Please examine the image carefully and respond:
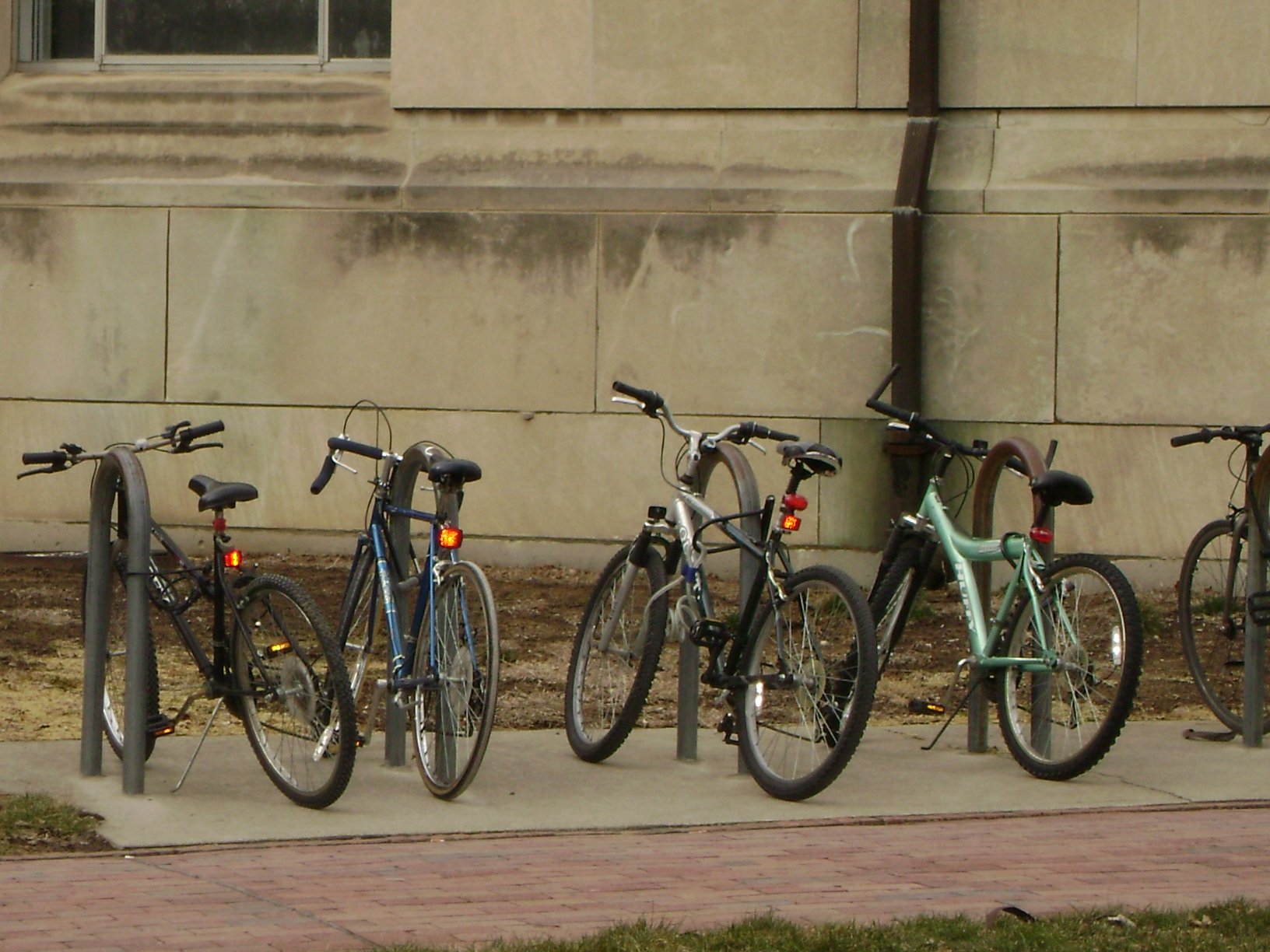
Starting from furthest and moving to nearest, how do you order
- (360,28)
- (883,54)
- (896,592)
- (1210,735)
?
(360,28), (883,54), (1210,735), (896,592)

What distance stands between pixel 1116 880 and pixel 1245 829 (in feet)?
2.96

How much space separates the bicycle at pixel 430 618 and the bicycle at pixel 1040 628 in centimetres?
155

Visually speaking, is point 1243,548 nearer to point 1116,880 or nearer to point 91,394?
point 1116,880

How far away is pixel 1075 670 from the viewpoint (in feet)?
21.1

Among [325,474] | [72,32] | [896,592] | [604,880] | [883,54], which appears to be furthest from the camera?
[72,32]

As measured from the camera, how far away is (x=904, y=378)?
10422 millimetres

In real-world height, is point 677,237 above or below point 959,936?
above

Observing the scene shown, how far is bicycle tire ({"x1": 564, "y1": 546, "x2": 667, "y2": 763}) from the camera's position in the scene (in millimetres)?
6754

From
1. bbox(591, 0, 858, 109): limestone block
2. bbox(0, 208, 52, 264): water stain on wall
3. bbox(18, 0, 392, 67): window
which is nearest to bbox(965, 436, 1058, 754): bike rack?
bbox(591, 0, 858, 109): limestone block

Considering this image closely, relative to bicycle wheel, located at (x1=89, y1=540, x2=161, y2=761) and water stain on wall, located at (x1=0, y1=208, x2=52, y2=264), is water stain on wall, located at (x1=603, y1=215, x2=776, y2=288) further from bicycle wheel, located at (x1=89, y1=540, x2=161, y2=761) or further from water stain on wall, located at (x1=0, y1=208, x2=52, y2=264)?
bicycle wheel, located at (x1=89, y1=540, x2=161, y2=761)

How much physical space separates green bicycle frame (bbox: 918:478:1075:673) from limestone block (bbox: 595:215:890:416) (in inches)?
144

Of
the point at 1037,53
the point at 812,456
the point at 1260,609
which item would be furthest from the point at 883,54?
the point at 812,456

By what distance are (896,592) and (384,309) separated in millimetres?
4763

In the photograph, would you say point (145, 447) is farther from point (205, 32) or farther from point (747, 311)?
point (205, 32)
